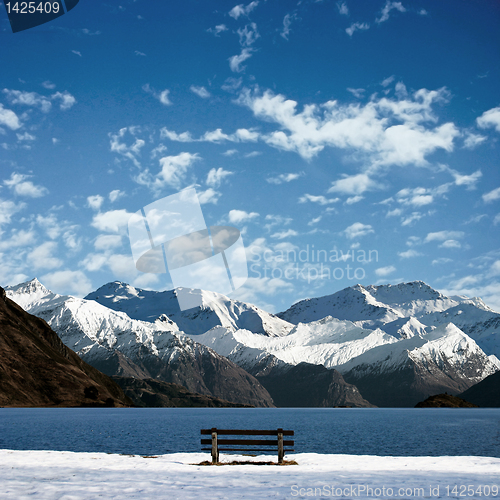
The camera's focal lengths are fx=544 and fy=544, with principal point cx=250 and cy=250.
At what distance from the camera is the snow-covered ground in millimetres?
27625

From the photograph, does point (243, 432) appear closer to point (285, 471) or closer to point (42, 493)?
point (285, 471)

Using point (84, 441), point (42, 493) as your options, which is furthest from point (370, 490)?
point (84, 441)

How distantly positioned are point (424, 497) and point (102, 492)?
16164 mm

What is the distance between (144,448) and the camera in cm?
6894

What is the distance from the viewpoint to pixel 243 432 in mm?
41656

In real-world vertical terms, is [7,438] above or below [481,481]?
below

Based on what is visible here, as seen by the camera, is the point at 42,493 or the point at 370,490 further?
the point at 370,490

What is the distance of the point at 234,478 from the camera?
33125 mm

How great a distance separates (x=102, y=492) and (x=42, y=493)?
289cm

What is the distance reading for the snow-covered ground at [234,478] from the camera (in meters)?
27.6

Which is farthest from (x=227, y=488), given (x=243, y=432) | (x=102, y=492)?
(x=243, y=432)

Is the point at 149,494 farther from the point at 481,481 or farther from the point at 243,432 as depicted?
the point at 481,481

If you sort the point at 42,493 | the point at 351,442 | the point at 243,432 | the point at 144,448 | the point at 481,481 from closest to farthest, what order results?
1. the point at 42,493
2. the point at 481,481
3. the point at 243,432
4. the point at 144,448
5. the point at 351,442

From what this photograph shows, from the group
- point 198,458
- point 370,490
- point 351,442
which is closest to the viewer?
point 370,490
